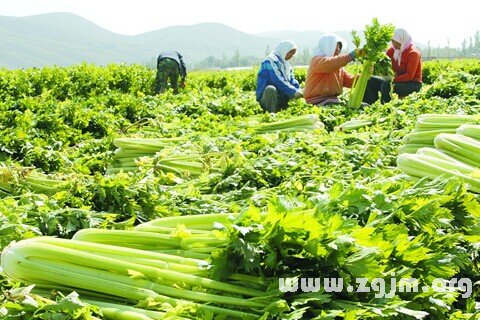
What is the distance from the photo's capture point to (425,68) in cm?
2234

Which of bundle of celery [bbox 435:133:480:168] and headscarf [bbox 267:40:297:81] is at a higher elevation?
headscarf [bbox 267:40:297:81]

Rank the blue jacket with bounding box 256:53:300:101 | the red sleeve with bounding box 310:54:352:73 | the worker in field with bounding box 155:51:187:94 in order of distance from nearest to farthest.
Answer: the red sleeve with bounding box 310:54:352:73
the blue jacket with bounding box 256:53:300:101
the worker in field with bounding box 155:51:187:94

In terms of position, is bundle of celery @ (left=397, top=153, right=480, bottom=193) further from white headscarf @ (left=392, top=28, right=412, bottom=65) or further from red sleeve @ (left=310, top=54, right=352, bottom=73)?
white headscarf @ (left=392, top=28, right=412, bottom=65)

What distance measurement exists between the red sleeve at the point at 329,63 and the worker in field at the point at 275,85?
621 mm

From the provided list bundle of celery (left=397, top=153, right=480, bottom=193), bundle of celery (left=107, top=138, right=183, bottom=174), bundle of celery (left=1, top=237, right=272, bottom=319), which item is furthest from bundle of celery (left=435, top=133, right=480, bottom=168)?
bundle of celery (left=107, top=138, right=183, bottom=174)

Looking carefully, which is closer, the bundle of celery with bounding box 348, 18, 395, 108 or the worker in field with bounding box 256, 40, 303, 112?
the bundle of celery with bounding box 348, 18, 395, 108

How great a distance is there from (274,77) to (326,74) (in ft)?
3.17

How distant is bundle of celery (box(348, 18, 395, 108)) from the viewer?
8375 millimetres

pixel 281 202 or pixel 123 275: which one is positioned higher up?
pixel 281 202

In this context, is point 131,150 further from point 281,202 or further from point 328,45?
point 328,45

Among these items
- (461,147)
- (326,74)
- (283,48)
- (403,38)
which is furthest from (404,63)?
(461,147)

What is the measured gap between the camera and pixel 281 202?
226 cm

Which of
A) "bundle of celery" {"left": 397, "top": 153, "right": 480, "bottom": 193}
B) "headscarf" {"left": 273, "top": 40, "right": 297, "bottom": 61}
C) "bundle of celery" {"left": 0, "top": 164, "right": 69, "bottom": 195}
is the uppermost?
"headscarf" {"left": 273, "top": 40, "right": 297, "bottom": 61}

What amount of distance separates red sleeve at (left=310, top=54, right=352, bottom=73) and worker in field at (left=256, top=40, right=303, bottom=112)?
62 centimetres
